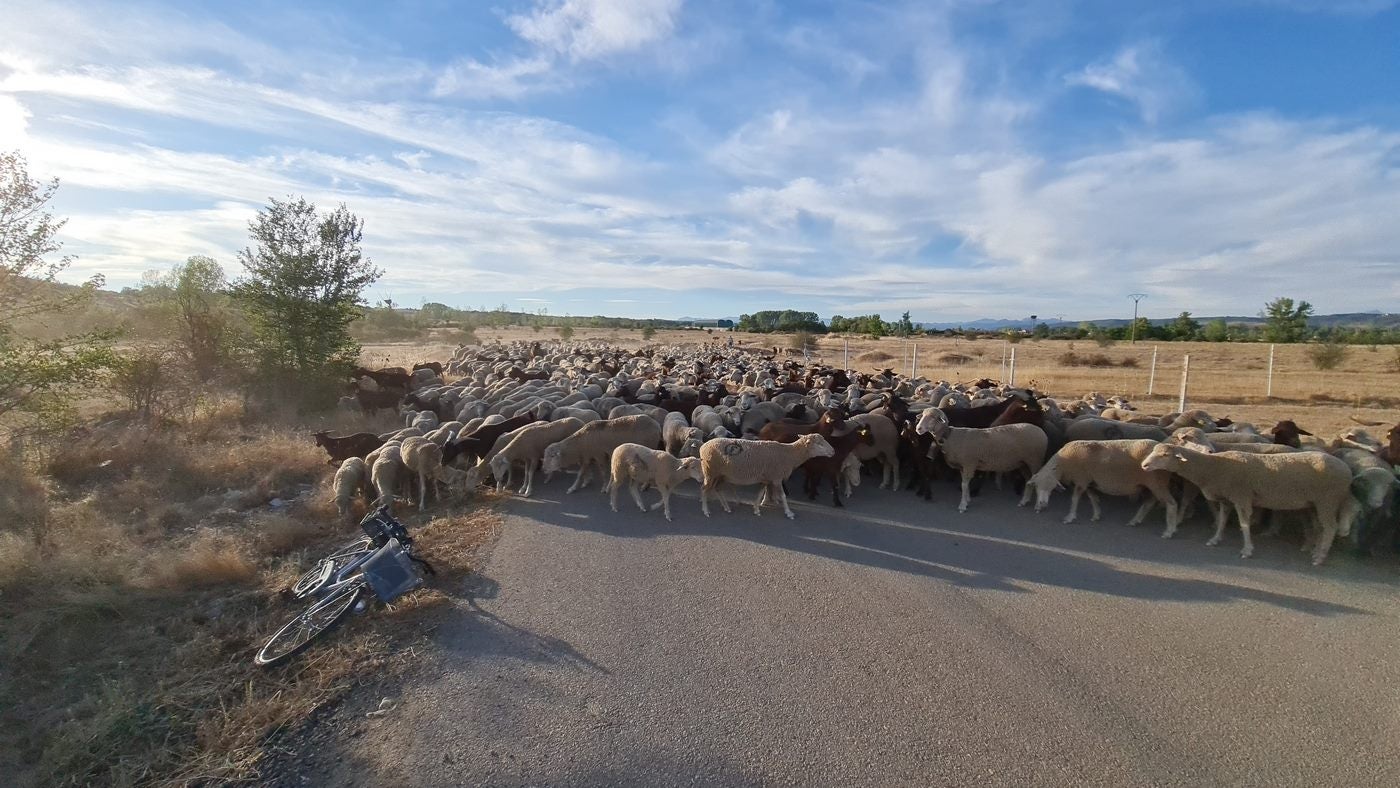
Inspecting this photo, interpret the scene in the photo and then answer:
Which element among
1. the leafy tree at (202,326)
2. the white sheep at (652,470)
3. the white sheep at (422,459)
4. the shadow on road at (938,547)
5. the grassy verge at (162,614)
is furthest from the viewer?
the leafy tree at (202,326)

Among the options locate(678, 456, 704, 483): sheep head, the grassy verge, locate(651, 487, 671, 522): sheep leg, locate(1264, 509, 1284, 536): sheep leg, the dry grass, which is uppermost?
the dry grass

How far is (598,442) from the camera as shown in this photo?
12117 millimetres

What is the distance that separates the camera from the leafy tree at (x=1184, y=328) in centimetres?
7012

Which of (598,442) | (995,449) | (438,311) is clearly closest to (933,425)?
(995,449)

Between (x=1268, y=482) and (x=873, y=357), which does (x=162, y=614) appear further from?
(x=873, y=357)

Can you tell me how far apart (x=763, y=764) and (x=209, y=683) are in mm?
5051

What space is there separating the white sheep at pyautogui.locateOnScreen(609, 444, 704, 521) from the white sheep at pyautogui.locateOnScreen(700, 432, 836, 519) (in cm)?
26

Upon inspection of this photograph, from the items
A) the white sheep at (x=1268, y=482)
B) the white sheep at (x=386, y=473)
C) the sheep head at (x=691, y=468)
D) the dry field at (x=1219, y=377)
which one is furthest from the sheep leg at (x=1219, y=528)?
the white sheep at (x=386, y=473)

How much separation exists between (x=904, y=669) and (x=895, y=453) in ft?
22.0

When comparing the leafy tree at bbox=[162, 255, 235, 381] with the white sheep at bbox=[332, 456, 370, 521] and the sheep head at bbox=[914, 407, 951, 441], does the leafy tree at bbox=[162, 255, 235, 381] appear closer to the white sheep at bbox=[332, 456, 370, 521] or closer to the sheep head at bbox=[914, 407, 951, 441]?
the white sheep at bbox=[332, 456, 370, 521]

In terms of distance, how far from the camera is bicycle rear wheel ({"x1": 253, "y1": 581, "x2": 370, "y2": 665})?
6016mm

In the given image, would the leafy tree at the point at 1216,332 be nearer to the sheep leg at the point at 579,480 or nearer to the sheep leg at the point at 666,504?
the sheep leg at the point at 579,480

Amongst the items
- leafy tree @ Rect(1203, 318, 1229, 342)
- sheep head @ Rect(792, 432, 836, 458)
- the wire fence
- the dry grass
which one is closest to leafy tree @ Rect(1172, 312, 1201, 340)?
leafy tree @ Rect(1203, 318, 1229, 342)

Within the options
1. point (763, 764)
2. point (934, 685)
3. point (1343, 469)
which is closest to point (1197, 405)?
point (1343, 469)
